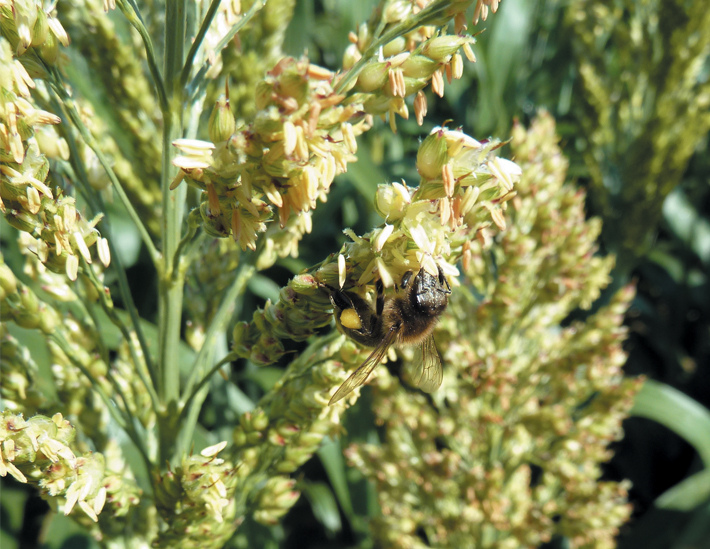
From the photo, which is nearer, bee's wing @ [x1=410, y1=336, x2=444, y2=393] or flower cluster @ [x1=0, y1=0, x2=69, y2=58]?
flower cluster @ [x1=0, y1=0, x2=69, y2=58]

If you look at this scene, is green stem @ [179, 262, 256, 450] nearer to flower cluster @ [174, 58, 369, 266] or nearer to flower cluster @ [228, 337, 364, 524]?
flower cluster @ [228, 337, 364, 524]

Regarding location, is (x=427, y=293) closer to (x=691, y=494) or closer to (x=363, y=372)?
(x=363, y=372)

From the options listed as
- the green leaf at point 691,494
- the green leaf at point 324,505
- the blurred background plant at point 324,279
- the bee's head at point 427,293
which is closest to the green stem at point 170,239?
the blurred background plant at point 324,279

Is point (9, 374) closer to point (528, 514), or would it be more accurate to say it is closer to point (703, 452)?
point (528, 514)

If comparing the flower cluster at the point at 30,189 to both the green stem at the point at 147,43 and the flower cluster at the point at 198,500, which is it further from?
the flower cluster at the point at 198,500

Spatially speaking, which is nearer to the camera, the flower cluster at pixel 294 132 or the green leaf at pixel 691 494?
the flower cluster at pixel 294 132

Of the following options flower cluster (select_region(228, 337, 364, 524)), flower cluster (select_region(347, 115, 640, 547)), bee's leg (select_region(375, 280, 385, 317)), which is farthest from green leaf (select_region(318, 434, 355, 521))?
bee's leg (select_region(375, 280, 385, 317))
